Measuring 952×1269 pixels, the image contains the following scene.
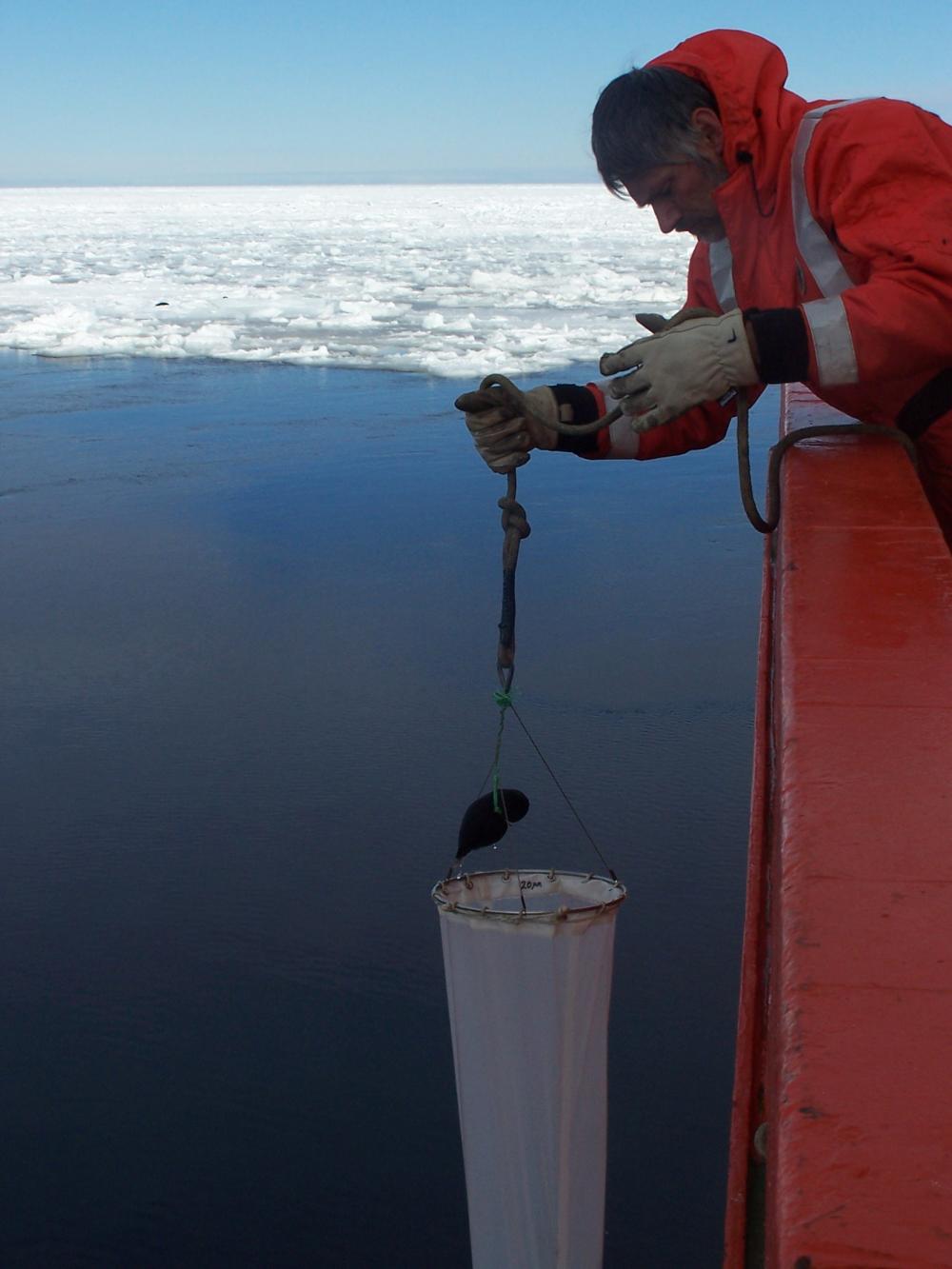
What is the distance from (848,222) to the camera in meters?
1.57

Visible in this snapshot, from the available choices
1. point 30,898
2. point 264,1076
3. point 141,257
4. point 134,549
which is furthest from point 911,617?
point 141,257

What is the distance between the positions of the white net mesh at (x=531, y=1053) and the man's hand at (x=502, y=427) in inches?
25.1

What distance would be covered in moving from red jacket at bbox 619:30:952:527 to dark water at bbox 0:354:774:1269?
1.11m

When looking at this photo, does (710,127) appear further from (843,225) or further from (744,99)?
(843,225)

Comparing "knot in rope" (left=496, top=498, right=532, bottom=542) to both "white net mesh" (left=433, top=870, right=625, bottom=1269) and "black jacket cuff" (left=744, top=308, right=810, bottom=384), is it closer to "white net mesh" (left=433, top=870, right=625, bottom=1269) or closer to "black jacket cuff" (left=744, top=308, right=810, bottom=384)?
"black jacket cuff" (left=744, top=308, right=810, bottom=384)

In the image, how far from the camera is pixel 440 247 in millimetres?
20234

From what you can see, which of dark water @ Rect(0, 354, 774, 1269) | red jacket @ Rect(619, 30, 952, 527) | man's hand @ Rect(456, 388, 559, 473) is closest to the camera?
red jacket @ Rect(619, 30, 952, 527)

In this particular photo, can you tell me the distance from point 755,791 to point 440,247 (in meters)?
19.7

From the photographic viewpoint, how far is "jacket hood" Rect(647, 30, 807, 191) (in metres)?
1.65

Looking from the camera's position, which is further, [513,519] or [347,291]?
[347,291]

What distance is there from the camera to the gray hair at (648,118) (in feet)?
5.36

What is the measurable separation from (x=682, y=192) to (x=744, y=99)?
0.46 ft

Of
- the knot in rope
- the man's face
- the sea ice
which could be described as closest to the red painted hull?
the knot in rope

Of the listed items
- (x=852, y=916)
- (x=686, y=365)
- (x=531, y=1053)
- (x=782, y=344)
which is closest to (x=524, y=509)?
Result: (x=686, y=365)
